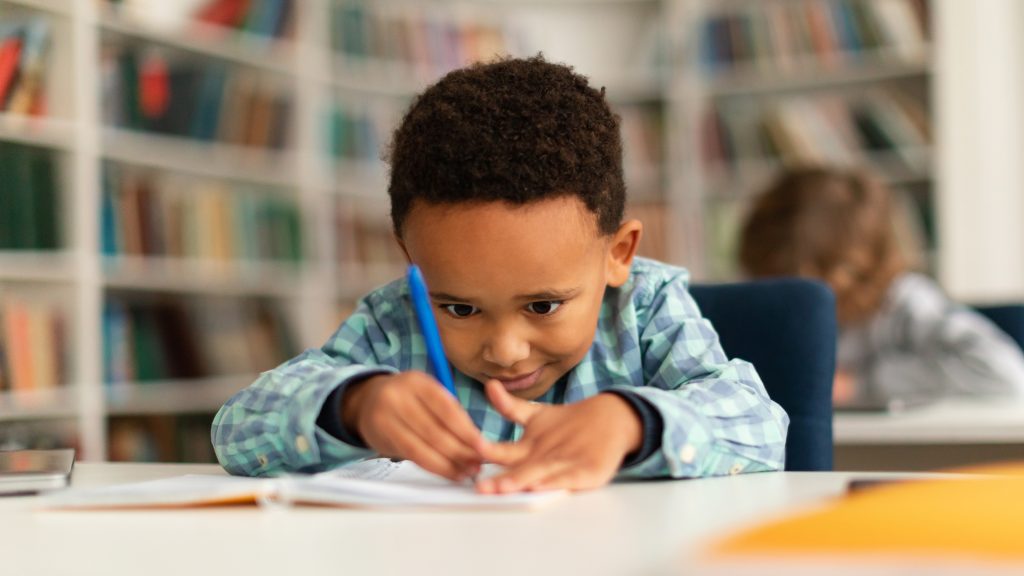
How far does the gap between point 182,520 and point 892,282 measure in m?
2.44

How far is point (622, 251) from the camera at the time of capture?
1226 mm

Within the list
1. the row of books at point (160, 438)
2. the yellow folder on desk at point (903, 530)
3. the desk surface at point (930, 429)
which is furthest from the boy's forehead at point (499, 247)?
the row of books at point (160, 438)

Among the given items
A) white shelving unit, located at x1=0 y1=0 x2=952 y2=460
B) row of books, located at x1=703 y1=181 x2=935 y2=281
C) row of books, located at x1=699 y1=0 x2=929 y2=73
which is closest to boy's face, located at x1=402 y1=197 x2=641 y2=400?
white shelving unit, located at x1=0 y1=0 x2=952 y2=460

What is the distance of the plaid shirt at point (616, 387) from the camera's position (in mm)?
968

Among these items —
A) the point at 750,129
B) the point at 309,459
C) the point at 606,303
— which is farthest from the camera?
the point at 750,129

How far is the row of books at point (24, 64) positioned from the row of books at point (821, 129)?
7.66ft

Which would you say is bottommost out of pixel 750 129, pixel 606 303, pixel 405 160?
Answer: pixel 606 303

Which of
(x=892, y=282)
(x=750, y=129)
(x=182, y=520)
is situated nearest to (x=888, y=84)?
(x=750, y=129)

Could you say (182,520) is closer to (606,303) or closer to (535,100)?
(535,100)

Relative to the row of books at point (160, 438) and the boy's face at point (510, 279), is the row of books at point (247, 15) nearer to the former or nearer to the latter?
the row of books at point (160, 438)

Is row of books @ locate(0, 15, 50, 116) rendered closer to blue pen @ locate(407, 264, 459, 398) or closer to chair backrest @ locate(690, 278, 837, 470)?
chair backrest @ locate(690, 278, 837, 470)

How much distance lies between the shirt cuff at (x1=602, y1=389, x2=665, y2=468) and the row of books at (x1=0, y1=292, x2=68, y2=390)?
7.39 feet

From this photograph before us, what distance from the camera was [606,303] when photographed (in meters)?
1.28

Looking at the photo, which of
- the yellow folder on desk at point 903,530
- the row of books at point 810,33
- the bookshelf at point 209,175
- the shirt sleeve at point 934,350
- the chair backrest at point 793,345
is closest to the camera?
the yellow folder on desk at point 903,530
